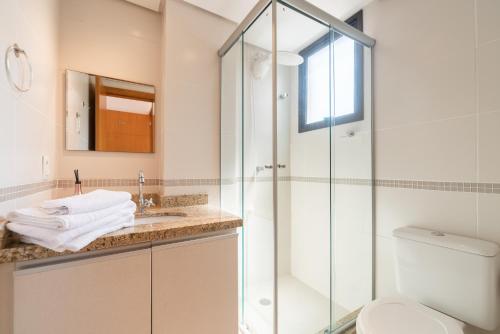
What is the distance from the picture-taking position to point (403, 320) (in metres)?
0.93

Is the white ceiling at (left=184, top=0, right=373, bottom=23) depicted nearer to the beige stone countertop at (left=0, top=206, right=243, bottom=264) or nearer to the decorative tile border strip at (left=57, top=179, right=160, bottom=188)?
the decorative tile border strip at (left=57, top=179, right=160, bottom=188)

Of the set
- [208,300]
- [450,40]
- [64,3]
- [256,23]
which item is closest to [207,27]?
[256,23]

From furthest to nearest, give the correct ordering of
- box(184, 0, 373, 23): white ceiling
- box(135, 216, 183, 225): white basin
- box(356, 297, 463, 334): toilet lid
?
1. box(184, 0, 373, 23): white ceiling
2. box(135, 216, 183, 225): white basin
3. box(356, 297, 463, 334): toilet lid

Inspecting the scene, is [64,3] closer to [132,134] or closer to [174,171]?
[132,134]

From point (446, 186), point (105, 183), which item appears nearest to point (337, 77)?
point (446, 186)

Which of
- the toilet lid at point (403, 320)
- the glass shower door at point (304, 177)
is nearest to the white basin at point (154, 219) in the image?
the glass shower door at point (304, 177)

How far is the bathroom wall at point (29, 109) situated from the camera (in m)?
0.76

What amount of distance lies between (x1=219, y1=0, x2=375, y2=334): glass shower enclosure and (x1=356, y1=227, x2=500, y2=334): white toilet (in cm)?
40

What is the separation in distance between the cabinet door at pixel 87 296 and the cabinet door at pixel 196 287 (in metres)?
0.05

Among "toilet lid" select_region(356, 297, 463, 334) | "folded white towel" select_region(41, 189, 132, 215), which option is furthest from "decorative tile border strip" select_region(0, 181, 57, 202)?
"toilet lid" select_region(356, 297, 463, 334)

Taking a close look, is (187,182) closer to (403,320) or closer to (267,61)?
(267,61)

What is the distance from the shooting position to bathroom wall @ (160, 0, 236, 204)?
1.51 metres

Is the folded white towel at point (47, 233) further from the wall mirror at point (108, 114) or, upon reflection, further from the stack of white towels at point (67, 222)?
the wall mirror at point (108, 114)

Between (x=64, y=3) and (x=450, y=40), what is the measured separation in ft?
7.63
